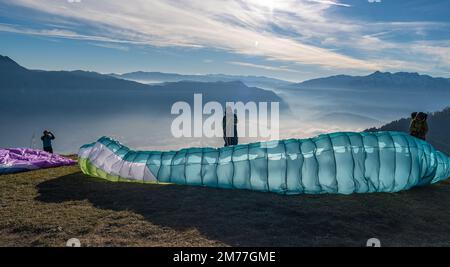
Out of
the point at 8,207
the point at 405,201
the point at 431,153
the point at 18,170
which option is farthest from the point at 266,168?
the point at 18,170

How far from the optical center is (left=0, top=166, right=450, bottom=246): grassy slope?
9.63m

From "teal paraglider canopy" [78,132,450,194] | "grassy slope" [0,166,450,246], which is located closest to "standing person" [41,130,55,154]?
"grassy slope" [0,166,450,246]

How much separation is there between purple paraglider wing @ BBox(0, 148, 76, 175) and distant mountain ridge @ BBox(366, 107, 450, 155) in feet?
201

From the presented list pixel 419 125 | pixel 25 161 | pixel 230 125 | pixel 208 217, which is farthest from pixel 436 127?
pixel 208 217

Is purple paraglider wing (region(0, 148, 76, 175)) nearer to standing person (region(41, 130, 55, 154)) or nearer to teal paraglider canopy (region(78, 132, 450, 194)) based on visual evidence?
standing person (region(41, 130, 55, 154))

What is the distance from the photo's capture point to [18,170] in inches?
682

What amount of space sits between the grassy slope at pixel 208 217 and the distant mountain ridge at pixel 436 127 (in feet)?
202

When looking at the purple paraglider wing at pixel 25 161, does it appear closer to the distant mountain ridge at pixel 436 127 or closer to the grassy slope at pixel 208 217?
the grassy slope at pixel 208 217

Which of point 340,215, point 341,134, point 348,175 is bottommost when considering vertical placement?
point 340,215
